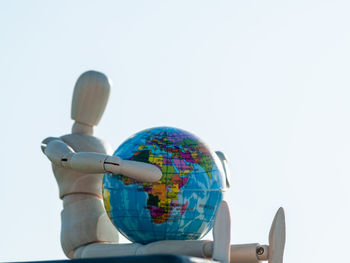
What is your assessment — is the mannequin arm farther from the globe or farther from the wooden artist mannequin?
the globe

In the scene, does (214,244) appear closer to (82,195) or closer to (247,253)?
(247,253)

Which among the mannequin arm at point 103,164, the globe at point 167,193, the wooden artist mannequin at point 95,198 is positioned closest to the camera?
the wooden artist mannequin at point 95,198

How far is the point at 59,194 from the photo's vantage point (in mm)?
18422

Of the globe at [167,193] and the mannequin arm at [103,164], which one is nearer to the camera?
the mannequin arm at [103,164]

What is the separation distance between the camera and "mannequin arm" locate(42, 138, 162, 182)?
51.6ft

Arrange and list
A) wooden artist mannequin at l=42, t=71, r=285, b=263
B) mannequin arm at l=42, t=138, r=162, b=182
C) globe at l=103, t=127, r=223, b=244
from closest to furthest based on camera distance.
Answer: wooden artist mannequin at l=42, t=71, r=285, b=263, mannequin arm at l=42, t=138, r=162, b=182, globe at l=103, t=127, r=223, b=244

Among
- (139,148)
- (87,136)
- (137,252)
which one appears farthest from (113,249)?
(87,136)

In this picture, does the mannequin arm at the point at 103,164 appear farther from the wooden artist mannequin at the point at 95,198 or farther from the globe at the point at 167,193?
the globe at the point at 167,193

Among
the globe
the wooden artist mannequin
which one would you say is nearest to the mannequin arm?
the wooden artist mannequin

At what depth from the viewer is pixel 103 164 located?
15961 mm

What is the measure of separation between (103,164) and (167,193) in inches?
42.0

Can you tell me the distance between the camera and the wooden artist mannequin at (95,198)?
15562 millimetres

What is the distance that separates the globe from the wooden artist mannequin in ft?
0.76

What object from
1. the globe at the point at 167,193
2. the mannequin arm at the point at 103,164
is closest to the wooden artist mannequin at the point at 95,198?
the mannequin arm at the point at 103,164
